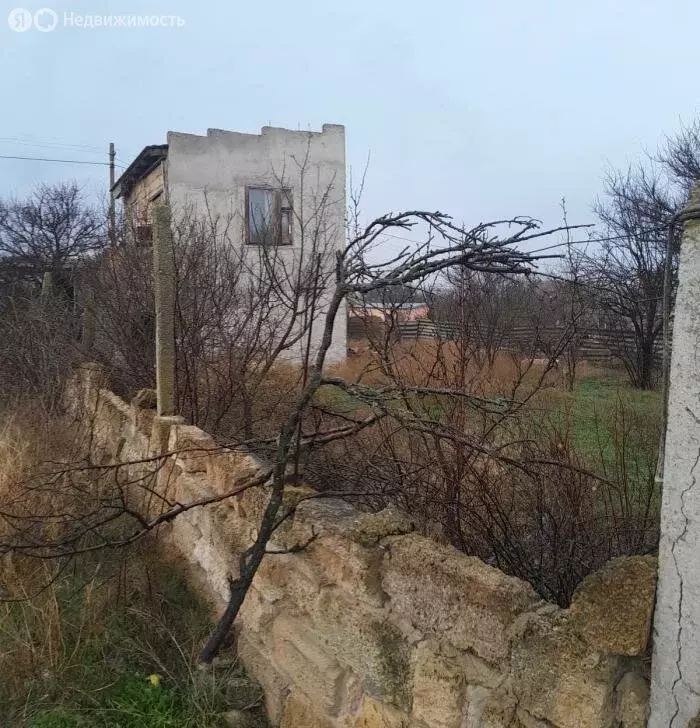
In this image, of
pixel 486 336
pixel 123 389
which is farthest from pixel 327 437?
pixel 123 389

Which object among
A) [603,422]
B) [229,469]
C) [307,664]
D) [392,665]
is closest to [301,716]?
[307,664]

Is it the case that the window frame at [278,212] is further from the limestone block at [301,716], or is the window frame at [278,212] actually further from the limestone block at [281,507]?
the limestone block at [301,716]

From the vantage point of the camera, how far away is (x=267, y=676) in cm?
285

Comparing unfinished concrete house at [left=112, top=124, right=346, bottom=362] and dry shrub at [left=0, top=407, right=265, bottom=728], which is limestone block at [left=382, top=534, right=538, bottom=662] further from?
unfinished concrete house at [left=112, top=124, right=346, bottom=362]

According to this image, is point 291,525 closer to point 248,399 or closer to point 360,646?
point 360,646

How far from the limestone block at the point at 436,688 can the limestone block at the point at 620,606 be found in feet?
1.64

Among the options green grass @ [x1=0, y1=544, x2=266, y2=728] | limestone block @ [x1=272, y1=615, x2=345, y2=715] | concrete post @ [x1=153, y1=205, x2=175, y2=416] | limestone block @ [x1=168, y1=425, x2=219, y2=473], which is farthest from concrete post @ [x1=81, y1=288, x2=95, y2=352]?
limestone block @ [x1=272, y1=615, x2=345, y2=715]

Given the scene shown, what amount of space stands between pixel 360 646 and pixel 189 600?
1.67 m

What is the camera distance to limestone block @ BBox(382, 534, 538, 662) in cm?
183

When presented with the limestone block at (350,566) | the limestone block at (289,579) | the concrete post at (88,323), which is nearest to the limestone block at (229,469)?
the limestone block at (289,579)

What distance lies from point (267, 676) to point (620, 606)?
1.82 metres

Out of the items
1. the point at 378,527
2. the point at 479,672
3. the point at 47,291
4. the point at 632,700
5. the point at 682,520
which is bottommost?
the point at 479,672

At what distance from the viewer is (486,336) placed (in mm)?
5078

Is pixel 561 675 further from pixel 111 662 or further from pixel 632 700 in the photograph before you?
pixel 111 662
